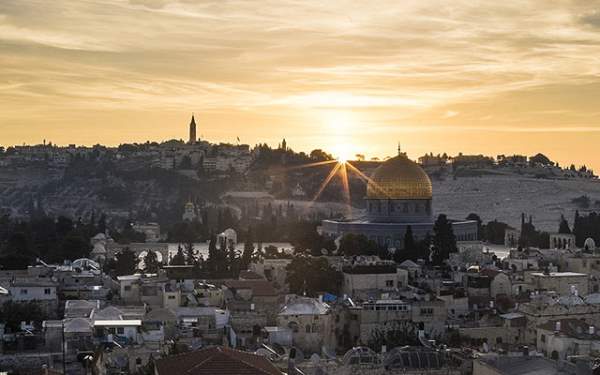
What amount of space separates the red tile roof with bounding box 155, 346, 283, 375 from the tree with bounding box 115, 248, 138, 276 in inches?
725

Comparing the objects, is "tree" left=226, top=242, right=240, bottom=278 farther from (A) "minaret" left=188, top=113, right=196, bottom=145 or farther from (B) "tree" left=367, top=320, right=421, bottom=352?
(A) "minaret" left=188, top=113, right=196, bottom=145

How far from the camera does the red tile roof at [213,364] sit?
1905cm

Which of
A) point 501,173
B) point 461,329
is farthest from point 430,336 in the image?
point 501,173

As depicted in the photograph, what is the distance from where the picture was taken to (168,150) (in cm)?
11444

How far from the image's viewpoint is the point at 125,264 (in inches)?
1535

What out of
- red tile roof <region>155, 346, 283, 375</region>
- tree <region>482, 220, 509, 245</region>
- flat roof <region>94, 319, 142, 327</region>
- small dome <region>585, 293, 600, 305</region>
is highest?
tree <region>482, 220, 509, 245</region>

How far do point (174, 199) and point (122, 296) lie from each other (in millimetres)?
63269

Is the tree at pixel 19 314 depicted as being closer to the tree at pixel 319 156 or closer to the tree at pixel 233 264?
the tree at pixel 233 264

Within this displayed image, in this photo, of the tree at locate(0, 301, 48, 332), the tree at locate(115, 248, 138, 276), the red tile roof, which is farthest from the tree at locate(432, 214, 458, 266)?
the red tile roof

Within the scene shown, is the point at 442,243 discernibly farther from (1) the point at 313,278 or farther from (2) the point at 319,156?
(2) the point at 319,156

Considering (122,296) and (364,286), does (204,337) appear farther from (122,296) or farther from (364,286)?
(364,286)

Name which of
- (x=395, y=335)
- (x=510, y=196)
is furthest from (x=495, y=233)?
(x=510, y=196)

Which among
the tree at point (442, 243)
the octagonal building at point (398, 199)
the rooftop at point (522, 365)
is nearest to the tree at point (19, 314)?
the rooftop at point (522, 365)

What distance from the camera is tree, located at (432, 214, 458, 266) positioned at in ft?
132
